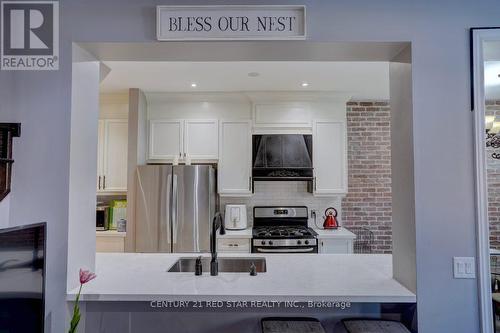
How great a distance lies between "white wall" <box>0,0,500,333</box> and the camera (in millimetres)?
1586

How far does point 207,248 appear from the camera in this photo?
3451mm

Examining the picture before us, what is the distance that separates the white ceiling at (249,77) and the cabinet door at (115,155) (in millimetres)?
467

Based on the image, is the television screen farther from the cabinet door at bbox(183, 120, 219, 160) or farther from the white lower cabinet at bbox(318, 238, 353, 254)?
the white lower cabinet at bbox(318, 238, 353, 254)

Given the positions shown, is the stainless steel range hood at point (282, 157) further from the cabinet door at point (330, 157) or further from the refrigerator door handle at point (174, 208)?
the refrigerator door handle at point (174, 208)

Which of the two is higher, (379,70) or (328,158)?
(379,70)

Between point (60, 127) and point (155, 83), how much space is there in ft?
6.68

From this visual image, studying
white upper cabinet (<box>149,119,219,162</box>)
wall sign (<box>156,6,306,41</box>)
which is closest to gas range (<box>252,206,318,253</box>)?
white upper cabinet (<box>149,119,219,162</box>)

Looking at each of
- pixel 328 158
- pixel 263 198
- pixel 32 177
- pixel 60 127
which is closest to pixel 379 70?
pixel 328 158

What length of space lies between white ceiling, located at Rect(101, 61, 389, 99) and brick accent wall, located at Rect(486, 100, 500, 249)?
56.6 inches

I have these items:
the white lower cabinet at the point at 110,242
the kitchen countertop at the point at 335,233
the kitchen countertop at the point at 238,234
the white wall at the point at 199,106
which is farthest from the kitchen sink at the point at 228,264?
the white wall at the point at 199,106

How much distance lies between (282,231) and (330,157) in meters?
1.11

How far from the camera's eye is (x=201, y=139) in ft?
12.7

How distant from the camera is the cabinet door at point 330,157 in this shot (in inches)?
150

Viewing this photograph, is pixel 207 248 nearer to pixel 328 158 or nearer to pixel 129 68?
pixel 328 158
